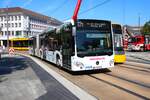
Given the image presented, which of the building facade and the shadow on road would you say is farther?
the building facade

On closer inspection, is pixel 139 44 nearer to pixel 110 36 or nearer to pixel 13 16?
pixel 110 36

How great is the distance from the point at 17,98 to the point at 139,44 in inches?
1773

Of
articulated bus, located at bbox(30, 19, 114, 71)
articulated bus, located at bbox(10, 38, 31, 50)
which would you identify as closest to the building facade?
articulated bus, located at bbox(10, 38, 31, 50)

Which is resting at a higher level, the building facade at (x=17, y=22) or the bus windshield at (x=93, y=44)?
the building facade at (x=17, y=22)

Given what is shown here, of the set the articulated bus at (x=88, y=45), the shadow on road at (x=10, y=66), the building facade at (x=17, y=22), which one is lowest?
the shadow on road at (x=10, y=66)

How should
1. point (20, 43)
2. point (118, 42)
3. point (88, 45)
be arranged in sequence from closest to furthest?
point (88, 45) < point (118, 42) < point (20, 43)

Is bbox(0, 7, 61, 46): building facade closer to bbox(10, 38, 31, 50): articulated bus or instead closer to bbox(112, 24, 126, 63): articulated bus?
bbox(10, 38, 31, 50): articulated bus

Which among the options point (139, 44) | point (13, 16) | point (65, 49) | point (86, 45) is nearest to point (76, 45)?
point (86, 45)

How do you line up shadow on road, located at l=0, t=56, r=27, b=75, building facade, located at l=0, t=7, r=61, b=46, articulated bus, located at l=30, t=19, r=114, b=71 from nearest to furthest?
1. articulated bus, located at l=30, t=19, r=114, b=71
2. shadow on road, located at l=0, t=56, r=27, b=75
3. building facade, located at l=0, t=7, r=61, b=46

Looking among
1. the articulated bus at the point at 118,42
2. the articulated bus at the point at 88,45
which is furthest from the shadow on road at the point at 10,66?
the articulated bus at the point at 118,42

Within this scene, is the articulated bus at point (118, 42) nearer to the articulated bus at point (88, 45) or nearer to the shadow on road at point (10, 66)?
the articulated bus at point (88, 45)

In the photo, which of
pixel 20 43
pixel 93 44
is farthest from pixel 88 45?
pixel 20 43

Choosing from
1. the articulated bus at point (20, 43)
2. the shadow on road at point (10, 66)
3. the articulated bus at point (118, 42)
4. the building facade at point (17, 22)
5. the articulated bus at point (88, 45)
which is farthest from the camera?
the building facade at point (17, 22)

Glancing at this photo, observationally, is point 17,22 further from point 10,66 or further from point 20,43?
point 10,66
